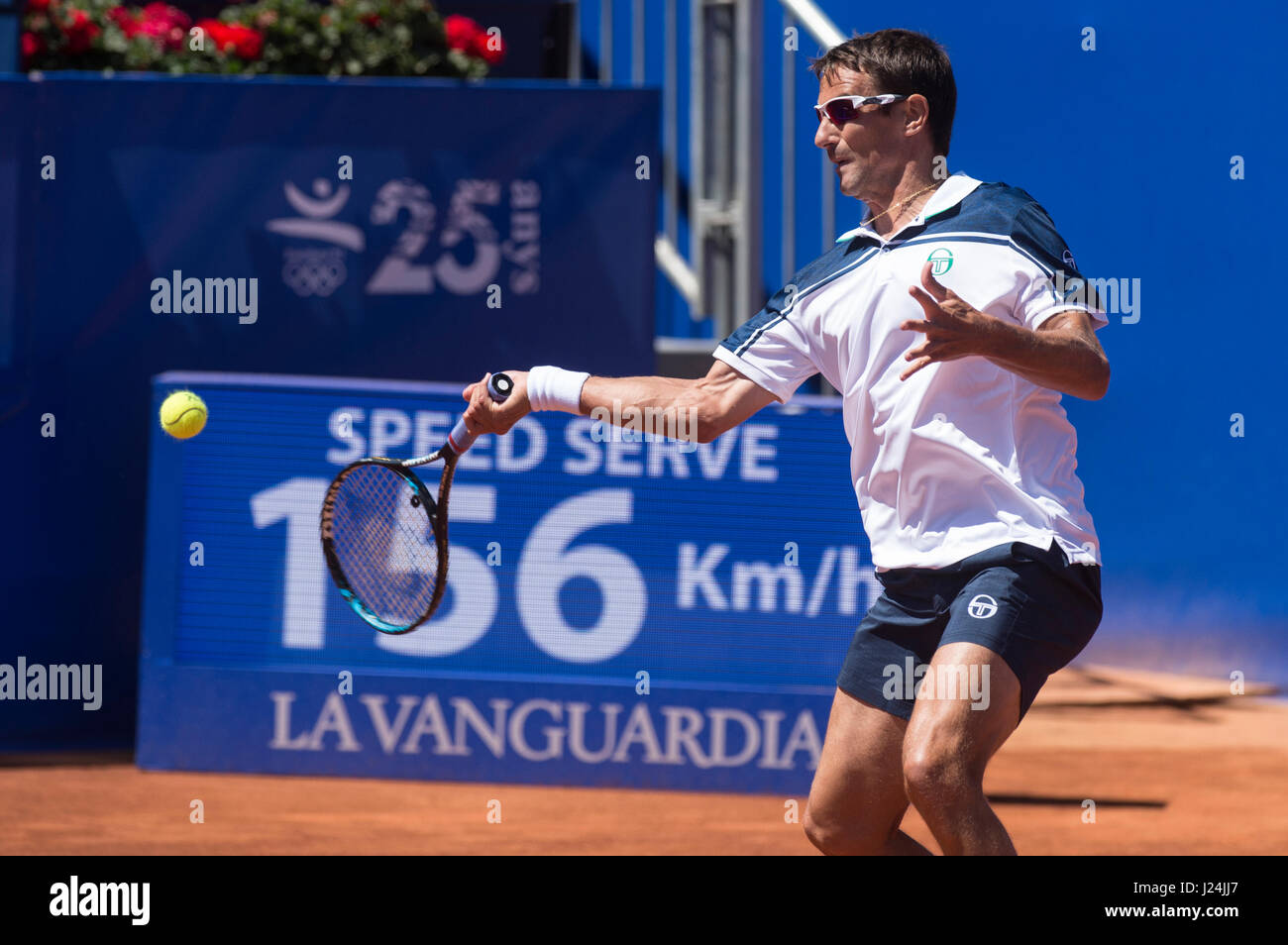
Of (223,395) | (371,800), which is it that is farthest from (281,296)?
(371,800)

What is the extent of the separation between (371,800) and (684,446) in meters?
1.53

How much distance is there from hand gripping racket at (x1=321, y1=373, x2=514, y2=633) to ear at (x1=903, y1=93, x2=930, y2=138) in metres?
1.22

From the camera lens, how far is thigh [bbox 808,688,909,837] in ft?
10.3

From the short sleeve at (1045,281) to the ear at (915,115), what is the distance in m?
0.30

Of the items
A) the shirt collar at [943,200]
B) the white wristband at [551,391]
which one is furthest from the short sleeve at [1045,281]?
the white wristband at [551,391]

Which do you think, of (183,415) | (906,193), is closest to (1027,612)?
(906,193)

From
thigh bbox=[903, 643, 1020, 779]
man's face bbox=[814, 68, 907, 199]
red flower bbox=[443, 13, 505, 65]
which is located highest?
red flower bbox=[443, 13, 505, 65]

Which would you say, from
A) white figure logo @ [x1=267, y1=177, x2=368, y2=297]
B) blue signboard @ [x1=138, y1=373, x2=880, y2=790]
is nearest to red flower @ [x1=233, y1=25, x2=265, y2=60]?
white figure logo @ [x1=267, y1=177, x2=368, y2=297]

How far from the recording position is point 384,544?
3885 mm

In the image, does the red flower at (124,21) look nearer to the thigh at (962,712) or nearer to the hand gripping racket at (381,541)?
the hand gripping racket at (381,541)

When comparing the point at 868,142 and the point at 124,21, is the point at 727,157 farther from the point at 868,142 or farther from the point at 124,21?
the point at 868,142

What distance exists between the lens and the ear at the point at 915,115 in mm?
3264

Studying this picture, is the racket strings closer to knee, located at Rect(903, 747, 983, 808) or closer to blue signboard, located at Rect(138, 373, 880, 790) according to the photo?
knee, located at Rect(903, 747, 983, 808)

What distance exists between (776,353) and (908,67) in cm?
60
